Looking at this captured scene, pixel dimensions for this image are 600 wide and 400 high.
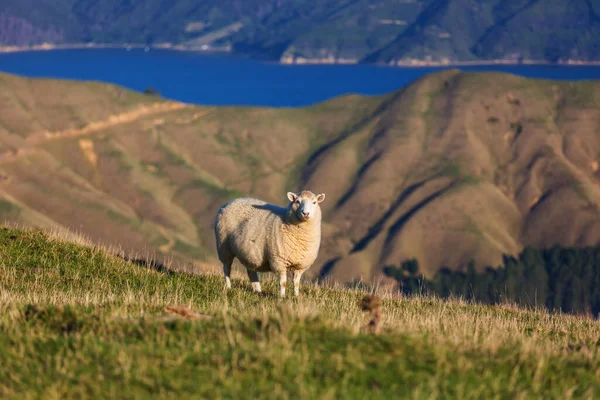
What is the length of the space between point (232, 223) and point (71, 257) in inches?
133

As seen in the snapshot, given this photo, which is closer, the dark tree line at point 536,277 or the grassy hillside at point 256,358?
the grassy hillside at point 256,358

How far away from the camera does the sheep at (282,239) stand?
1792 centimetres

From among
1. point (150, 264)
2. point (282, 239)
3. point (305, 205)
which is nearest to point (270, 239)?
point (282, 239)

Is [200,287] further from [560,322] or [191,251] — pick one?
[191,251]

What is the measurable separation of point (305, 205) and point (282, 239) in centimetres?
86

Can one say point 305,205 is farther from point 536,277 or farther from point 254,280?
point 536,277

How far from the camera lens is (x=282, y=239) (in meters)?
18.0

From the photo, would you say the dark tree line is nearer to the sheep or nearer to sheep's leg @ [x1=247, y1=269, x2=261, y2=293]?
the sheep

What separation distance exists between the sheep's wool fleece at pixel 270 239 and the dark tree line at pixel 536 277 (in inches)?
5543

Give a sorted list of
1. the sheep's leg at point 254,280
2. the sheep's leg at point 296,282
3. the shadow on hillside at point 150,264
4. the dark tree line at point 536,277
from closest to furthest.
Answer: the sheep's leg at point 296,282
the sheep's leg at point 254,280
the shadow on hillside at point 150,264
the dark tree line at point 536,277

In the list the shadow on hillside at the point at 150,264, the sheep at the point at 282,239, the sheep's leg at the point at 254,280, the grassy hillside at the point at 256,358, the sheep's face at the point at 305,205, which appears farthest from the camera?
the shadow on hillside at the point at 150,264

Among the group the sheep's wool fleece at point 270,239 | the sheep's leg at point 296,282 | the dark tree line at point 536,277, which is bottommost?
the sheep's leg at point 296,282

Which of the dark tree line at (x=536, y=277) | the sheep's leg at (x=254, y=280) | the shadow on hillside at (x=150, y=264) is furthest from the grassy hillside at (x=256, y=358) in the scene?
the dark tree line at (x=536, y=277)

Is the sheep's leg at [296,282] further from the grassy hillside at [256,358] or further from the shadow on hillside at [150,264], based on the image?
the grassy hillside at [256,358]
